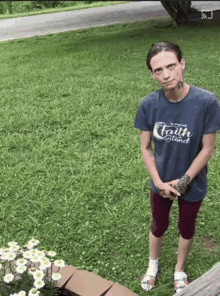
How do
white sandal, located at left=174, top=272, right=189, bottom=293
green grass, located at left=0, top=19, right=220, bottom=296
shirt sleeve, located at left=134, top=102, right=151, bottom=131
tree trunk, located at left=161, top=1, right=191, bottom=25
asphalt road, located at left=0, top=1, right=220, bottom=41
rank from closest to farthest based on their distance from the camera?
shirt sleeve, located at left=134, top=102, right=151, bottom=131
white sandal, located at left=174, top=272, right=189, bottom=293
green grass, located at left=0, top=19, right=220, bottom=296
tree trunk, located at left=161, top=1, right=191, bottom=25
asphalt road, located at left=0, top=1, right=220, bottom=41

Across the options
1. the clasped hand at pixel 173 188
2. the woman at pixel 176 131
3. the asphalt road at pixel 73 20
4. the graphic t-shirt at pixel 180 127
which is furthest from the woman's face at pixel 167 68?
the asphalt road at pixel 73 20

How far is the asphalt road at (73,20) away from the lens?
1214 cm

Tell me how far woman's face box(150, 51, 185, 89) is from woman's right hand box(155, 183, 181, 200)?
533 millimetres

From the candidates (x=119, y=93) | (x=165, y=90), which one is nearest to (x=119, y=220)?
(x=165, y=90)

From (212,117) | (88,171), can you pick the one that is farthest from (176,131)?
(88,171)

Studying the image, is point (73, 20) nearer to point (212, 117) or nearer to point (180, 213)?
point (180, 213)

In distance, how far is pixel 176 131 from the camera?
1.82 meters

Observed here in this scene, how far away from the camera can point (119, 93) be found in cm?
563

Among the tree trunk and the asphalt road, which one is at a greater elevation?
the tree trunk

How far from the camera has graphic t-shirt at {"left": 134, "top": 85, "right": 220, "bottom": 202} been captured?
1758mm

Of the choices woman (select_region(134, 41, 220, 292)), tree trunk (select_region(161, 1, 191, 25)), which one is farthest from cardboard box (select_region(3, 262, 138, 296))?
tree trunk (select_region(161, 1, 191, 25))

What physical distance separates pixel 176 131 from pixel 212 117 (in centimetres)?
19

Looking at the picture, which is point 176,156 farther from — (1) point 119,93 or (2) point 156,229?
(1) point 119,93

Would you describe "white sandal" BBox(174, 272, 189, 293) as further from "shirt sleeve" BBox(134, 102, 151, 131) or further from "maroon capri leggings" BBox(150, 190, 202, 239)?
"shirt sleeve" BBox(134, 102, 151, 131)
